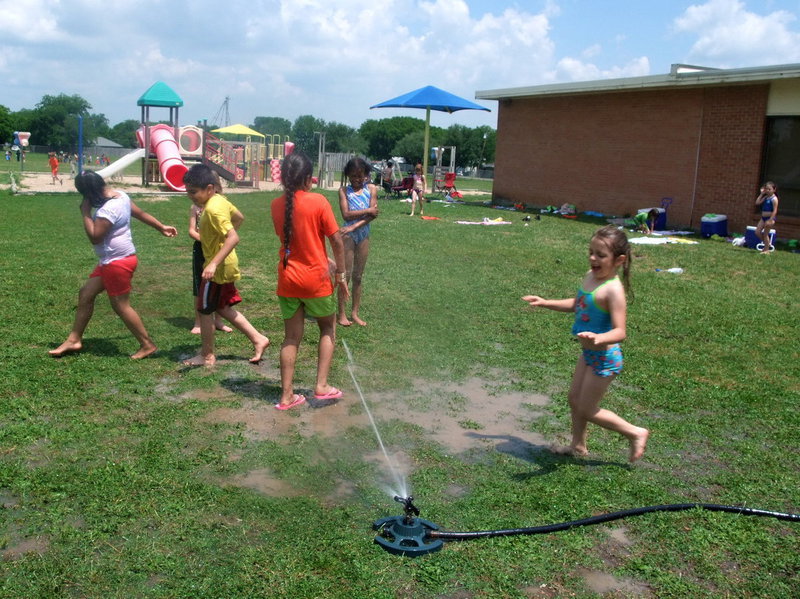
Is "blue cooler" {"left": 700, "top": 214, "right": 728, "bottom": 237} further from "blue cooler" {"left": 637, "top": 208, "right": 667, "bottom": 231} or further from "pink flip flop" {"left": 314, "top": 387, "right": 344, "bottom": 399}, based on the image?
"pink flip flop" {"left": 314, "top": 387, "right": 344, "bottom": 399}

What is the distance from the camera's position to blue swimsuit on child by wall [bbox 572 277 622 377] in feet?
13.7

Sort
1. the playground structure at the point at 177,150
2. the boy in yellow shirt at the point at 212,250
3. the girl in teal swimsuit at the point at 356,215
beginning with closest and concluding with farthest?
the boy in yellow shirt at the point at 212,250 → the girl in teal swimsuit at the point at 356,215 → the playground structure at the point at 177,150

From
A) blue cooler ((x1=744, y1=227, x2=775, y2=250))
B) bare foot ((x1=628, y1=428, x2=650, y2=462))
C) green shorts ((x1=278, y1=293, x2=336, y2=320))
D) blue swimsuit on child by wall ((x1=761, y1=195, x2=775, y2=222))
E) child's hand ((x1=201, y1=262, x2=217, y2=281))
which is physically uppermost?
Answer: blue swimsuit on child by wall ((x1=761, y1=195, x2=775, y2=222))

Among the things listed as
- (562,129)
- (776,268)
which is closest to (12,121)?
(562,129)

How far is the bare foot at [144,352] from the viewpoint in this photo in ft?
19.9

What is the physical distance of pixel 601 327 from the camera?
13.9 feet

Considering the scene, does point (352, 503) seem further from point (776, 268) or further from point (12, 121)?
point (12, 121)

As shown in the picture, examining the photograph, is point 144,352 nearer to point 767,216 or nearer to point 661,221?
point 767,216

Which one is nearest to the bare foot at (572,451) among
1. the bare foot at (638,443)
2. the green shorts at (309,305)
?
the bare foot at (638,443)

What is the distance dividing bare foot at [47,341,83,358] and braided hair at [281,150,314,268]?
92.1 inches

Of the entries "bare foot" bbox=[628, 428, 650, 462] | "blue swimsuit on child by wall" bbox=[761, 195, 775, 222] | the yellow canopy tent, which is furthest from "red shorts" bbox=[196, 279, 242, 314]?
the yellow canopy tent

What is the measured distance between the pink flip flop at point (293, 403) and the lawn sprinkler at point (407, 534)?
1.72 metres

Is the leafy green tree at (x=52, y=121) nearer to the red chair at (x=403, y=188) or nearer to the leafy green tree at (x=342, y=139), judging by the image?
the leafy green tree at (x=342, y=139)

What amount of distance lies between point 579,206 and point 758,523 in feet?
66.7
